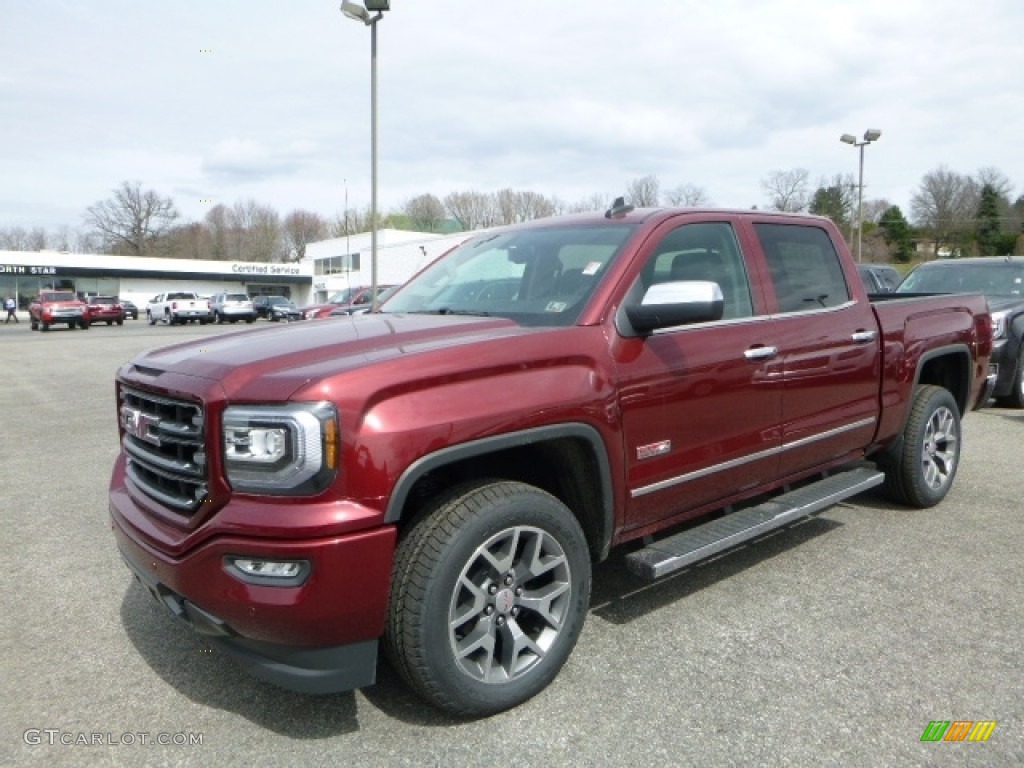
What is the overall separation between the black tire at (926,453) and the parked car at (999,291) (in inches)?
140

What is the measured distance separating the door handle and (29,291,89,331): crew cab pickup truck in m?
35.3

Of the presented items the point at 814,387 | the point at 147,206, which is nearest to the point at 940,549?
the point at 814,387

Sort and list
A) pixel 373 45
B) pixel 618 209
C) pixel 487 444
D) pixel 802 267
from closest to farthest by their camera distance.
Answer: pixel 487 444, pixel 618 209, pixel 802 267, pixel 373 45

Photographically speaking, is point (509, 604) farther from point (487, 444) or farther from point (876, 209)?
point (876, 209)

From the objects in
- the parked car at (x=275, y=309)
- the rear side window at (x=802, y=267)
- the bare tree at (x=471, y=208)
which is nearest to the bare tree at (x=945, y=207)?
the bare tree at (x=471, y=208)

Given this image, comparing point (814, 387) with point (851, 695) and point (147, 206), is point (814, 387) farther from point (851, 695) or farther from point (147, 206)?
point (147, 206)

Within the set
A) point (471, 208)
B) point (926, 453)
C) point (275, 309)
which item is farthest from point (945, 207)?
point (926, 453)

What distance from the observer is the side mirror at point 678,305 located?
297 centimetres

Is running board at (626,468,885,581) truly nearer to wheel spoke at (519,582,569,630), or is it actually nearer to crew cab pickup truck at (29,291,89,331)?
wheel spoke at (519,582,569,630)

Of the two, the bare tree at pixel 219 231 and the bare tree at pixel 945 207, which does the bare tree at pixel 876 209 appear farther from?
the bare tree at pixel 219 231

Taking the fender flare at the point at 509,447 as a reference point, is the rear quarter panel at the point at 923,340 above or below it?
above

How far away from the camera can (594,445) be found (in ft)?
9.60

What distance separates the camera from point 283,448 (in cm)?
233

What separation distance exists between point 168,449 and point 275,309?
133 feet
